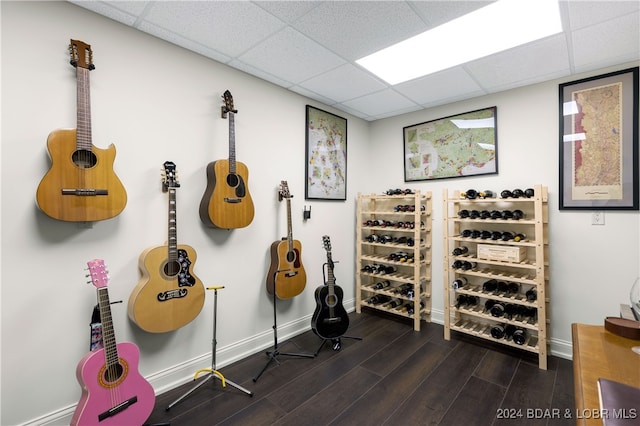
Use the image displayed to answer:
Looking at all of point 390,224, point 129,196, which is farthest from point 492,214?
point 129,196

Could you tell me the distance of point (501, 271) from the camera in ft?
9.59

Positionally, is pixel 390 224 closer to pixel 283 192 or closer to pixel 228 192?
pixel 283 192

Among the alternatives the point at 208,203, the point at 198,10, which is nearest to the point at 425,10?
the point at 198,10

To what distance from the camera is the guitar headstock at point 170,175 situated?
6.67ft

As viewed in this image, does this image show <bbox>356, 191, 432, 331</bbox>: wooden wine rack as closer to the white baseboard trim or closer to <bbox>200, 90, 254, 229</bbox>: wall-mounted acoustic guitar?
the white baseboard trim

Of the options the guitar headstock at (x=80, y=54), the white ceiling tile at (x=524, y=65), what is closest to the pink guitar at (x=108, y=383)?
the guitar headstock at (x=80, y=54)

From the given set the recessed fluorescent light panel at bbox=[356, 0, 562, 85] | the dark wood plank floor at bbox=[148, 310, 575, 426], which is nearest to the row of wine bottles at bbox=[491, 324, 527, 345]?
the dark wood plank floor at bbox=[148, 310, 575, 426]

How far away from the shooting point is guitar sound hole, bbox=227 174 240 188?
2.31m

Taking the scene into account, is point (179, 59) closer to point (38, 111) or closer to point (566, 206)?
point (38, 111)

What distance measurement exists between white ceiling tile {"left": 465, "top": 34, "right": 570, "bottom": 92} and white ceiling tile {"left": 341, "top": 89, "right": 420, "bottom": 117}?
76 centimetres

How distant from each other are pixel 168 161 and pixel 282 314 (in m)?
1.80

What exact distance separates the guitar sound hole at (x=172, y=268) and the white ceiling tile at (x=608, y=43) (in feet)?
10.3

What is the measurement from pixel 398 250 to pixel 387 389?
6.17ft

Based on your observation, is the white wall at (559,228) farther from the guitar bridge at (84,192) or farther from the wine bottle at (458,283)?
the guitar bridge at (84,192)
